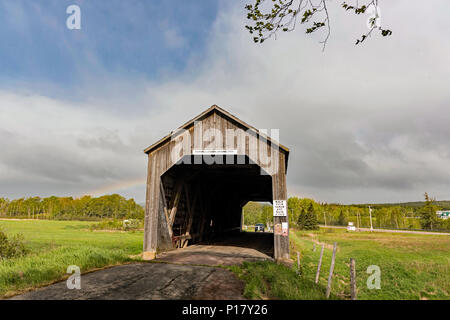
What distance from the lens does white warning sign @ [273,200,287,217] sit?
10.3 m

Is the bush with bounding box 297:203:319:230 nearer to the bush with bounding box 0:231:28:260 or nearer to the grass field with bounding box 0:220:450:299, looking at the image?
the grass field with bounding box 0:220:450:299

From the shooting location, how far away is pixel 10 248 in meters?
9.20

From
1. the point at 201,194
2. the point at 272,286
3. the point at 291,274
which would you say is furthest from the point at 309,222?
the point at 272,286

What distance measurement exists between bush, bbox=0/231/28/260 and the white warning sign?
965cm

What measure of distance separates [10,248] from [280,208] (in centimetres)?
1022

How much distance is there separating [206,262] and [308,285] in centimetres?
405

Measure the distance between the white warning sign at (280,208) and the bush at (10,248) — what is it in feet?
31.7

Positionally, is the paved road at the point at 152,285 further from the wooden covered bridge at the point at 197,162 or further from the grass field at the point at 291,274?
the wooden covered bridge at the point at 197,162

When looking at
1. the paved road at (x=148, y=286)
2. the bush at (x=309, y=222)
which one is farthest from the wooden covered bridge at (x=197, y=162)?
the bush at (x=309, y=222)

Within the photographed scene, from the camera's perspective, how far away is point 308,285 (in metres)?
6.68

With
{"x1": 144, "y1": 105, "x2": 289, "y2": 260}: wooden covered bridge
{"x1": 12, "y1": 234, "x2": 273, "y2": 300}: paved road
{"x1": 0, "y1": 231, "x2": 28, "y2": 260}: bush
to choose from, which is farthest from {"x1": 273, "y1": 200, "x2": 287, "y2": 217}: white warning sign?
{"x1": 0, "y1": 231, "x2": 28, "y2": 260}: bush
